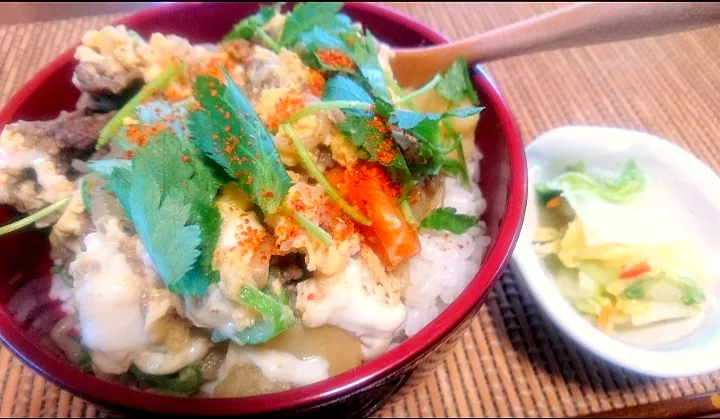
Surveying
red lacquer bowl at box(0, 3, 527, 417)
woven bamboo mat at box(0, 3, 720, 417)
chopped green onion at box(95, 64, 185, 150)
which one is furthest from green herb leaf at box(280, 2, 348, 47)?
woven bamboo mat at box(0, 3, 720, 417)

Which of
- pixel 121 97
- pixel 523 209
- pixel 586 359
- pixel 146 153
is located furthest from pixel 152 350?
pixel 586 359

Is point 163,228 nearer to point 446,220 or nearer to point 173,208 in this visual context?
point 173,208

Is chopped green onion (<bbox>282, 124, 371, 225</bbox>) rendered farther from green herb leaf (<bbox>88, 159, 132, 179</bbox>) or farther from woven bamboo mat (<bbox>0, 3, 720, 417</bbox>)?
woven bamboo mat (<bbox>0, 3, 720, 417</bbox>)

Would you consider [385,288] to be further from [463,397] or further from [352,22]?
[352,22]

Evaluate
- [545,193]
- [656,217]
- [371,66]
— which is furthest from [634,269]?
[371,66]

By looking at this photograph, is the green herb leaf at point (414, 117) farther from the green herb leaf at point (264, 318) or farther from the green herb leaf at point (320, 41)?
the green herb leaf at point (264, 318)

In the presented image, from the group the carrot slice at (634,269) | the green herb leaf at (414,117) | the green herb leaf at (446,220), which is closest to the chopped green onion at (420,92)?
the green herb leaf at (414,117)
